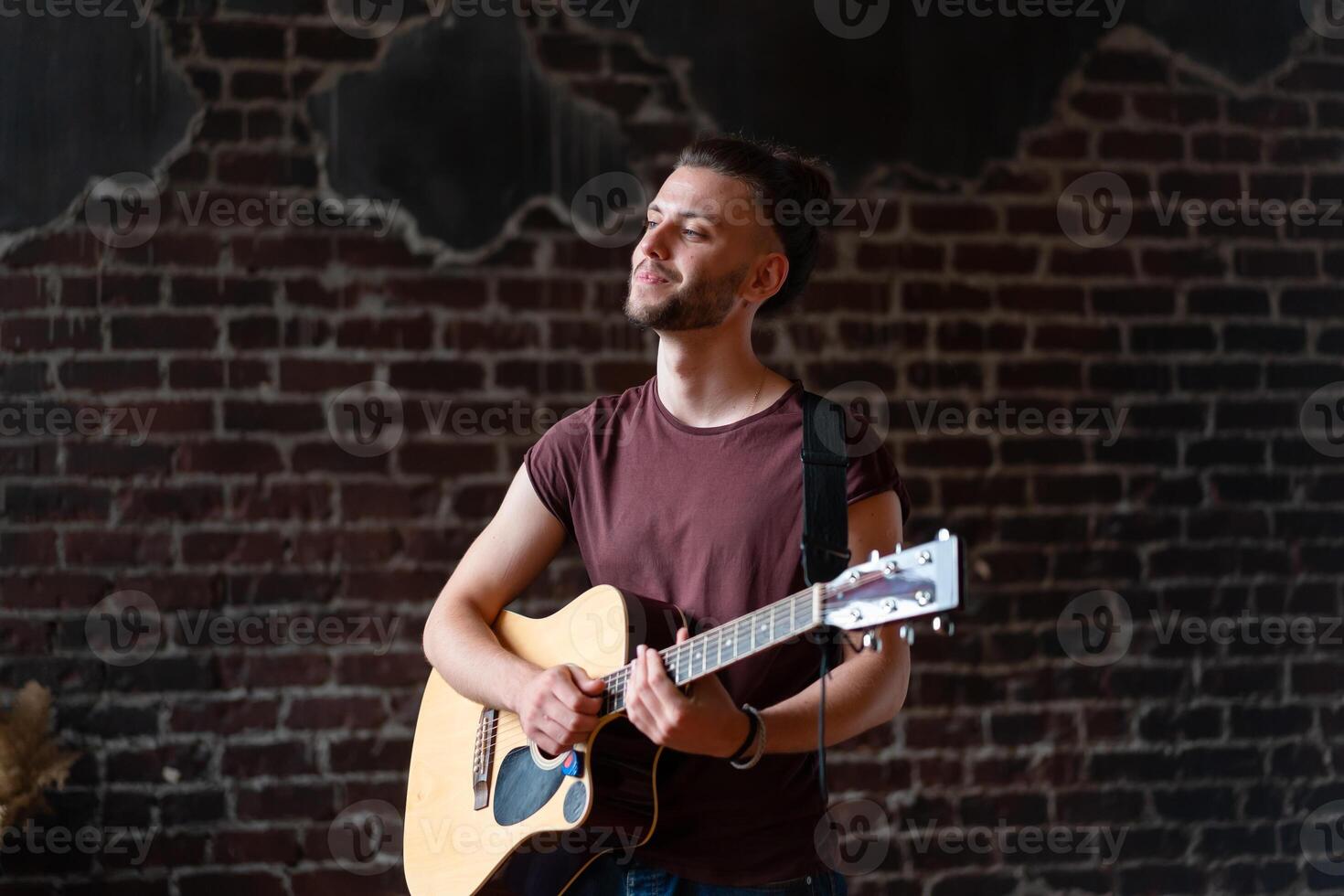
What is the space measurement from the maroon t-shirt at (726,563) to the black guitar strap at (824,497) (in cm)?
4

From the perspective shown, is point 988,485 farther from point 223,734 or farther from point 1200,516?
point 223,734

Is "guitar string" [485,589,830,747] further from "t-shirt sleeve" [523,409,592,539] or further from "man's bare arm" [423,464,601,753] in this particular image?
"t-shirt sleeve" [523,409,592,539]

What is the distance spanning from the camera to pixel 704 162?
201 centimetres

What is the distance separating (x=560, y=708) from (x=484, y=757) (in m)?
0.32

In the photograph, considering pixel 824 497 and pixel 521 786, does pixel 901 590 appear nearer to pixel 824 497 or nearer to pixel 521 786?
pixel 824 497

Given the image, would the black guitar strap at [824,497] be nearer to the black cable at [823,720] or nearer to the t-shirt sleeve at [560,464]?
the black cable at [823,720]

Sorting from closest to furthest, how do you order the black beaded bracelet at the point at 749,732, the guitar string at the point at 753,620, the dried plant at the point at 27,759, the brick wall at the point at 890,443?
the guitar string at the point at 753,620, the black beaded bracelet at the point at 749,732, the dried plant at the point at 27,759, the brick wall at the point at 890,443

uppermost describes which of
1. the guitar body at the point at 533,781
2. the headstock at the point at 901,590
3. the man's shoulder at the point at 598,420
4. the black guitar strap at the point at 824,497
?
the man's shoulder at the point at 598,420

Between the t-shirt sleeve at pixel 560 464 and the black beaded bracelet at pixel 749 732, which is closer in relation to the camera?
the black beaded bracelet at pixel 749 732

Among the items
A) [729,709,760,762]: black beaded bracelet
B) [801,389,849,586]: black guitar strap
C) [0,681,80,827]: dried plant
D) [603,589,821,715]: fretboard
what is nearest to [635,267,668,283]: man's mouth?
[801,389,849,586]: black guitar strap

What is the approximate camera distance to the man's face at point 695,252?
1.89 m

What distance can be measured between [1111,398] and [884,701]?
154cm

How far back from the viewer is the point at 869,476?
178 centimetres

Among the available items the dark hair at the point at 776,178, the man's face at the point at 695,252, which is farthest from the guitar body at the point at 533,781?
the dark hair at the point at 776,178
